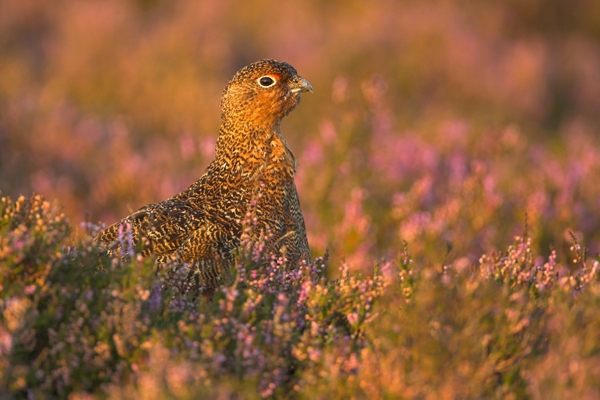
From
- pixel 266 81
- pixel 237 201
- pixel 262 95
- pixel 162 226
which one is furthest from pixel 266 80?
pixel 162 226

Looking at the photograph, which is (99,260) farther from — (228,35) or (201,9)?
(201,9)

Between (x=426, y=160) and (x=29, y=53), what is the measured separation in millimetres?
7277

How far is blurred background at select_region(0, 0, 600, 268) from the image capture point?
6008 mm

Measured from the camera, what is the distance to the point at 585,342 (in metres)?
2.46

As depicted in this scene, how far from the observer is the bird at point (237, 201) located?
11.3 ft

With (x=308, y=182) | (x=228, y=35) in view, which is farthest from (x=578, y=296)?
(x=228, y=35)

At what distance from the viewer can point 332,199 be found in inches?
240

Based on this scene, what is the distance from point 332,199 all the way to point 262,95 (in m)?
1.96

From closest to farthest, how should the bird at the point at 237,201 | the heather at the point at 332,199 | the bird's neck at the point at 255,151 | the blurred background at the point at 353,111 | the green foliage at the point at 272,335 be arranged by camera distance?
the green foliage at the point at 272,335 → the heather at the point at 332,199 → the bird at the point at 237,201 → the bird's neck at the point at 255,151 → the blurred background at the point at 353,111

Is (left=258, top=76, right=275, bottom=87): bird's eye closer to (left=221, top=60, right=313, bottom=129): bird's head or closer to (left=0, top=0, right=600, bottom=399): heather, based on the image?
(left=221, top=60, right=313, bottom=129): bird's head

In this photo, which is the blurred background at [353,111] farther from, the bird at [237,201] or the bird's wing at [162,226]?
the bird at [237,201]

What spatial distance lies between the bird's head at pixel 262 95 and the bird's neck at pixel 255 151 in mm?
46

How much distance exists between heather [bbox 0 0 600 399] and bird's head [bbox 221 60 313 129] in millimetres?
796

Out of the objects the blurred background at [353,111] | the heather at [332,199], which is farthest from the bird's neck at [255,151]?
the blurred background at [353,111]
